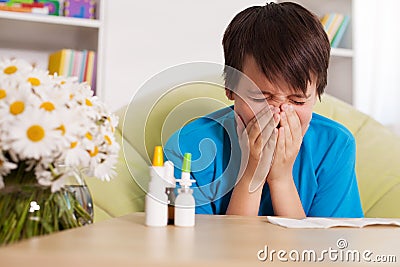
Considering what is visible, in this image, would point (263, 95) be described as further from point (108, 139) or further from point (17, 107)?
point (17, 107)

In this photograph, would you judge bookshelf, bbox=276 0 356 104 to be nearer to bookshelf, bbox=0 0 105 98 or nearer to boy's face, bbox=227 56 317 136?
bookshelf, bbox=0 0 105 98

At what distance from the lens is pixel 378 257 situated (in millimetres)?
547

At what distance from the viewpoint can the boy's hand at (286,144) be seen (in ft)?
3.57

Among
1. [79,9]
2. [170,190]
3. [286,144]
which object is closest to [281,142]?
[286,144]

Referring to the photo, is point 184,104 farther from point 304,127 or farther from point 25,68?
point 25,68

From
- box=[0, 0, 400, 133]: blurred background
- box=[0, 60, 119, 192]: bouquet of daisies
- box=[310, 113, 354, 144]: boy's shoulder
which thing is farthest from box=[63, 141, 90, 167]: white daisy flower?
box=[0, 0, 400, 133]: blurred background

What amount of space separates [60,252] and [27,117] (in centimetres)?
15

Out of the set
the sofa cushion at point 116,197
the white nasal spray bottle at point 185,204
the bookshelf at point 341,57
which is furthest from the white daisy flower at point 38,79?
the bookshelf at point 341,57

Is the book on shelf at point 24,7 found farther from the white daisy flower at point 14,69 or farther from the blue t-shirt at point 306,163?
the white daisy flower at point 14,69

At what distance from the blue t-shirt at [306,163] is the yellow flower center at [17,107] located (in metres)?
0.58

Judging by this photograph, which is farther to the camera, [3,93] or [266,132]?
[266,132]

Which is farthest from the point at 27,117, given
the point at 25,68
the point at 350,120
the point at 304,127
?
the point at 350,120

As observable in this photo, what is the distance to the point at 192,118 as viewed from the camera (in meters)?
1.31

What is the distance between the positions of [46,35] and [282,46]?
118cm
